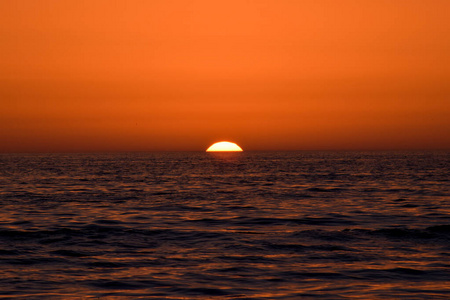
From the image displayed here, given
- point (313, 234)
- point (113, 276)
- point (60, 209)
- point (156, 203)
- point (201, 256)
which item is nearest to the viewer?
point (113, 276)

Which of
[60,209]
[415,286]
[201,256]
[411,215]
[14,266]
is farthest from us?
[60,209]

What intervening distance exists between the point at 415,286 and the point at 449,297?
1166 mm

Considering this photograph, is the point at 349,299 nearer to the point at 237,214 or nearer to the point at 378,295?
the point at 378,295

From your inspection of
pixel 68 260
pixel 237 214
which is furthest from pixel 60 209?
pixel 68 260

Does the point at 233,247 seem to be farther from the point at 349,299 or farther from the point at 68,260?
the point at 349,299

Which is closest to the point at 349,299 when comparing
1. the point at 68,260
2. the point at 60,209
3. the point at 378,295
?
the point at 378,295

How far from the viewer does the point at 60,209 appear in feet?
104

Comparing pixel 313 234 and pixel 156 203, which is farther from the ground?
pixel 156 203

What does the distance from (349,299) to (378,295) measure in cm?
82

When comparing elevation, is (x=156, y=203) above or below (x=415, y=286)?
above

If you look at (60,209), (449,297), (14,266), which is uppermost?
(60,209)

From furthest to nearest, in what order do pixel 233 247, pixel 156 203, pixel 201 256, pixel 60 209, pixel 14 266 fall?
pixel 156 203 < pixel 60 209 < pixel 233 247 < pixel 201 256 < pixel 14 266

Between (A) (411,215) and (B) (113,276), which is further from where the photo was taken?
(A) (411,215)

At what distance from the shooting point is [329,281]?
14258 millimetres
